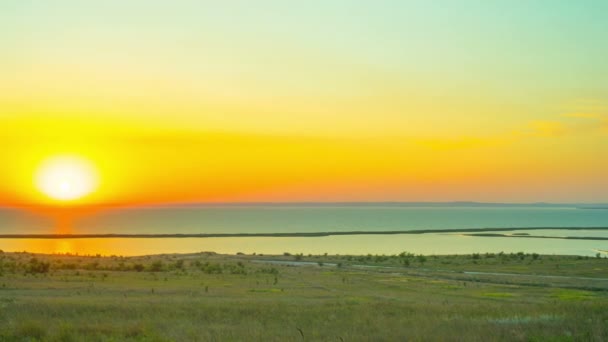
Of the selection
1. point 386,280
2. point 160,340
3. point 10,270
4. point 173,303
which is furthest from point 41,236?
point 160,340

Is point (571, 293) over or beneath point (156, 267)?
beneath

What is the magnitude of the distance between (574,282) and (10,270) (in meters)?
37.6

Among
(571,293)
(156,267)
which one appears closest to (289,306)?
(571,293)

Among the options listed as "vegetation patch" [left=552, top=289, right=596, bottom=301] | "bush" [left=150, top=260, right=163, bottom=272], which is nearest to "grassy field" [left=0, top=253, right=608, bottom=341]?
"vegetation patch" [left=552, top=289, right=596, bottom=301]

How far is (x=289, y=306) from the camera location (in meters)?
23.4

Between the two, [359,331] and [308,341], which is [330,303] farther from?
[308,341]

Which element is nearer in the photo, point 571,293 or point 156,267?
point 571,293

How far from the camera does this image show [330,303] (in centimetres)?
2569

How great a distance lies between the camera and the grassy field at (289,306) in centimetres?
1530

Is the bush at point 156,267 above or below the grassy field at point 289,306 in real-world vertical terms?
above

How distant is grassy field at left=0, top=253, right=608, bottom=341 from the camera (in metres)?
15.3

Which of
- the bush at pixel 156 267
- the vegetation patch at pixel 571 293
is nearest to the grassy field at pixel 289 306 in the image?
the vegetation patch at pixel 571 293

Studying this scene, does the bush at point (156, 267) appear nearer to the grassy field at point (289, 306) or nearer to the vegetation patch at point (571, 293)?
the grassy field at point (289, 306)

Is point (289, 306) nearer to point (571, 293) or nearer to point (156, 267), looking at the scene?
point (571, 293)
